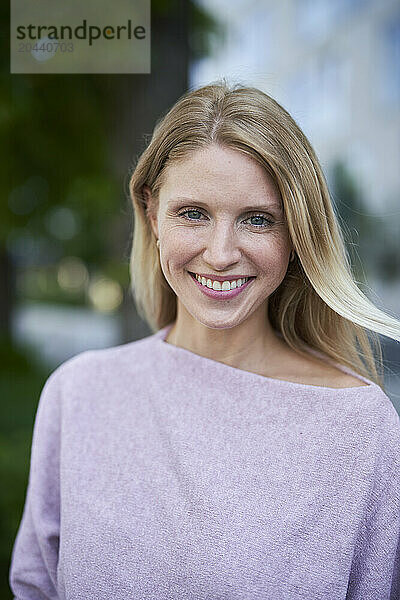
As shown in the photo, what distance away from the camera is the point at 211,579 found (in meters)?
0.93

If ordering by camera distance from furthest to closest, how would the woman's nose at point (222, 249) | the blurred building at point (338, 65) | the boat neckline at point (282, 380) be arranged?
the blurred building at point (338, 65)
the boat neckline at point (282, 380)
the woman's nose at point (222, 249)

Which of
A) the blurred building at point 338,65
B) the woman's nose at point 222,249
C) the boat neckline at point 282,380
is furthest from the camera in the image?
the blurred building at point 338,65

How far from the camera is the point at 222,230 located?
916mm

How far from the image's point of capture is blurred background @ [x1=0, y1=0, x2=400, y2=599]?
1.83 meters

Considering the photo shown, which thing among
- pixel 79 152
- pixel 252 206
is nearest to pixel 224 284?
pixel 252 206

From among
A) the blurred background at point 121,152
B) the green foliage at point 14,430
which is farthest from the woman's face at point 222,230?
the green foliage at point 14,430

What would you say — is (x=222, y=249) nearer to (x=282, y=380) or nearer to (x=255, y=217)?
(x=255, y=217)

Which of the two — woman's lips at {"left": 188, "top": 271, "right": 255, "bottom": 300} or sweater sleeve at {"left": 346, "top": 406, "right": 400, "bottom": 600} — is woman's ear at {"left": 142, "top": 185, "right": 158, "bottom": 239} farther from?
sweater sleeve at {"left": 346, "top": 406, "right": 400, "bottom": 600}

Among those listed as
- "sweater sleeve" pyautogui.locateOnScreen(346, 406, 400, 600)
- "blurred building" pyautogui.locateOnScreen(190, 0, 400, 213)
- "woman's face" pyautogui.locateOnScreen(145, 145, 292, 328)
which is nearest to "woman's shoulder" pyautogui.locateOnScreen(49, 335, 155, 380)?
"woman's face" pyautogui.locateOnScreen(145, 145, 292, 328)

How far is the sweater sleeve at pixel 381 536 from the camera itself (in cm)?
94

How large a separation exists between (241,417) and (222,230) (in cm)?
32

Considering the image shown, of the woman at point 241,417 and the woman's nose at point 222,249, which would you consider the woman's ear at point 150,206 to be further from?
the woman's nose at point 222,249

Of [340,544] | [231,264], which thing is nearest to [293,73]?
[231,264]

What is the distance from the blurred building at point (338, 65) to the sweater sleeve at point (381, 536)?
110 centimetres
